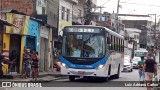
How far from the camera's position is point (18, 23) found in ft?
93.6

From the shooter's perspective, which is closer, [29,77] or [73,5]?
[29,77]

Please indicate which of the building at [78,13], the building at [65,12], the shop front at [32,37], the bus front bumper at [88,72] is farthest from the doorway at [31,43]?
the building at [78,13]

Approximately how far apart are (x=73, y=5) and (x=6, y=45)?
773 inches

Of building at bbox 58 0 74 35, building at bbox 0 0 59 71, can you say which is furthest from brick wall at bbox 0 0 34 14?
building at bbox 58 0 74 35

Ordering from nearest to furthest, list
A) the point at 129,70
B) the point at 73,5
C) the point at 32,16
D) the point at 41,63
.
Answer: the point at 32,16 < the point at 41,63 < the point at 73,5 < the point at 129,70

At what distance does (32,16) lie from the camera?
33.1 m

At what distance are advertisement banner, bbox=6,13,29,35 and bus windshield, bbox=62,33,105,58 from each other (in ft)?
16.0

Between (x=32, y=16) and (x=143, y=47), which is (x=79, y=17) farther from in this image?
(x=143, y=47)

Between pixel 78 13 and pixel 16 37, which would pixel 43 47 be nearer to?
pixel 16 37

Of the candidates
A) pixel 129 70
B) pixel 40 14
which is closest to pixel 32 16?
pixel 40 14

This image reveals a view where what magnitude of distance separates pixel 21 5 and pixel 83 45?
10826 mm

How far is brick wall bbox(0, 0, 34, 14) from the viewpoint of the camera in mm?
33125

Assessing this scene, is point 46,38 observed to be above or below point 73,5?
below

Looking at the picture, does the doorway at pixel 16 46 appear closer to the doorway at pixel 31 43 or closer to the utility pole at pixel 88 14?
the doorway at pixel 31 43
